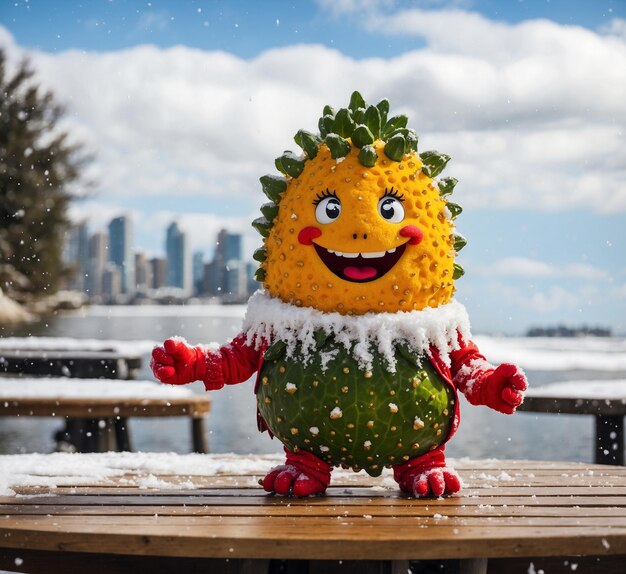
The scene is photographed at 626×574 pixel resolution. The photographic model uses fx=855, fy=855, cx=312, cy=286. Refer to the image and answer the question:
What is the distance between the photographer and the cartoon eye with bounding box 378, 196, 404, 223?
2.76m

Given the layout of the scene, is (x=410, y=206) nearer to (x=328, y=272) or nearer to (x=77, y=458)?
(x=328, y=272)

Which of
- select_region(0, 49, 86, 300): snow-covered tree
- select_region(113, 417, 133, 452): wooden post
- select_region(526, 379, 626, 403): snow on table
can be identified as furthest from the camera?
select_region(0, 49, 86, 300): snow-covered tree

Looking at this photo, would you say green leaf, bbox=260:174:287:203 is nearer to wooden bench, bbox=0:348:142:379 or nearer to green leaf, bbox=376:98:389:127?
green leaf, bbox=376:98:389:127

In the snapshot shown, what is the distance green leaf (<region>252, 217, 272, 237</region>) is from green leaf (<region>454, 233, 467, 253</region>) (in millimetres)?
655

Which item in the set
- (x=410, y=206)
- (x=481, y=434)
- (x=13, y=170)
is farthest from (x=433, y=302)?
(x=13, y=170)

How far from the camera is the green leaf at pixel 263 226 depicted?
9.77ft

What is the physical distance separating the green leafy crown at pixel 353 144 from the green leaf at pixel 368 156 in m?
0.01

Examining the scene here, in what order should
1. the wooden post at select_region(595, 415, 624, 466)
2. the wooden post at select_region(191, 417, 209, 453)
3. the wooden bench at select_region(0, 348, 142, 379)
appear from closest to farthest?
the wooden post at select_region(595, 415, 624, 466)
the wooden post at select_region(191, 417, 209, 453)
the wooden bench at select_region(0, 348, 142, 379)

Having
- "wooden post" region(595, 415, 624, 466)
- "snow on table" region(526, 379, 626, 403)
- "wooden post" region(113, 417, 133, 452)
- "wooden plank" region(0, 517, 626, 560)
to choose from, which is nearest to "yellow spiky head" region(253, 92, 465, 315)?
"wooden plank" region(0, 517, 626, 560)

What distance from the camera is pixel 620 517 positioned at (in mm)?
2512

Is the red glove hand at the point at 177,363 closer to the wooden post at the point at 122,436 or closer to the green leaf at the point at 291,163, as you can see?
the green leaf at the point at 291,163

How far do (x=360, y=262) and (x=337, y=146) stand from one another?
392mm

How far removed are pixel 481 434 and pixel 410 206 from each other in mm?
7085

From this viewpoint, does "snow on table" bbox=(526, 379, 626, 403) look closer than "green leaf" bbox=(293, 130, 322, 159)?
No
